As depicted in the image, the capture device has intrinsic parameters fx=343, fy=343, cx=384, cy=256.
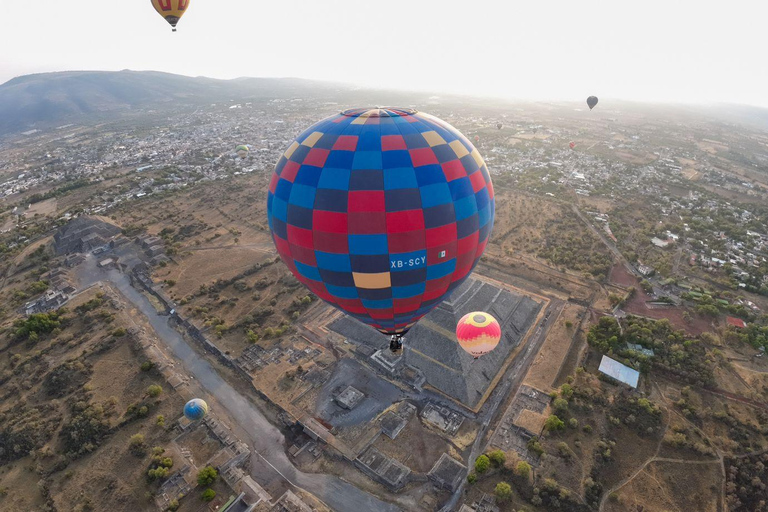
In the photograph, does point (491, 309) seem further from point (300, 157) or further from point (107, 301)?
point (107, 301)

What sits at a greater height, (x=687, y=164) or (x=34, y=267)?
(x=687, y=164)

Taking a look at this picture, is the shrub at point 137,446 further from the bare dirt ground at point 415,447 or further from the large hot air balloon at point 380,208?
the large hot air balloon at point 380,208

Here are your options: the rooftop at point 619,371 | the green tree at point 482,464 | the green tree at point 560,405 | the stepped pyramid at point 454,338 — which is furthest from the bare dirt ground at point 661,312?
the green tree at point 482,464

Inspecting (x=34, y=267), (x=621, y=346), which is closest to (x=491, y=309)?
(x=621, y=346)

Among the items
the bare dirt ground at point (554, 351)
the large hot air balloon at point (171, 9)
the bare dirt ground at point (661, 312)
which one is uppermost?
the large hot air balloon at point (171, 9)

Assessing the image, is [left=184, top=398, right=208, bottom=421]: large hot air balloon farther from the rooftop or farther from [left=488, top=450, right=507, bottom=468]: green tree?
the rooftop

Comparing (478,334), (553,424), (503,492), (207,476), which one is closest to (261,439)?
→ (207,476)

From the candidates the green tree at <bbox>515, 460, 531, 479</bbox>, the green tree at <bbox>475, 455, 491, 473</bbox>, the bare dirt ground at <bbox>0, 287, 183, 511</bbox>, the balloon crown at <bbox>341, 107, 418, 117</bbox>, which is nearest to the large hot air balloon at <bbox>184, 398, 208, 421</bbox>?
the bare dirt ground at <bbox>0, 287, 183, 511</bbox>
